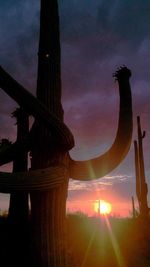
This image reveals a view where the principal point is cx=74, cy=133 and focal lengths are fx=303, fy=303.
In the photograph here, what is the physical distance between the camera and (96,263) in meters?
10.5

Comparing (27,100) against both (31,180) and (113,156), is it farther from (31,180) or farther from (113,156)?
(113,156)

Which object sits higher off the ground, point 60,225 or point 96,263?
point 60,225

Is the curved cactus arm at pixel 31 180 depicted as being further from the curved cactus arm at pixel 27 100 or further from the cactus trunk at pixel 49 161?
the curved cactus arm at pixel 27 100

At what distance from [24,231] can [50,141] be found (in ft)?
3.70

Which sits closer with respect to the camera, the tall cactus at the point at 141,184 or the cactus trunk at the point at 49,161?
the cactus trunk at the point at 49,161

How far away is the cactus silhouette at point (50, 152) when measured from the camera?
2602mm

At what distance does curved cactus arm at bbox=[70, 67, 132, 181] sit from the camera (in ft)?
10.2

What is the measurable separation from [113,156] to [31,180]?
991 millimetres

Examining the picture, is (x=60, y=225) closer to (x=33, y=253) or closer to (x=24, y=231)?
(x=33, y=253)

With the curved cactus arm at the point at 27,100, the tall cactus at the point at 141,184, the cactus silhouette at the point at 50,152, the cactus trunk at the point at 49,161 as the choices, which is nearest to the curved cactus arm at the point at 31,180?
the cactus silhouette at the point at 50,152

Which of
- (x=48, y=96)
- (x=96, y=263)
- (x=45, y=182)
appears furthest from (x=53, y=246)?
(x=96, y=263)

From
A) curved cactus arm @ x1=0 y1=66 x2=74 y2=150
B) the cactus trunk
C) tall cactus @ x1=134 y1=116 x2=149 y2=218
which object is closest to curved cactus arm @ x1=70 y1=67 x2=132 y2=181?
the cactus trunk

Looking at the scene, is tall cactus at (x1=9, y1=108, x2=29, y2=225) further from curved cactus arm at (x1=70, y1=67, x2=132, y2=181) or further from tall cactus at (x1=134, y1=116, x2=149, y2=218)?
tall cactus at (x1=134, y1=116, x2=149, y2=218)

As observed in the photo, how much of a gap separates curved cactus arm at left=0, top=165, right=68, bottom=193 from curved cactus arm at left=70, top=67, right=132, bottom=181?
16.8 inches
